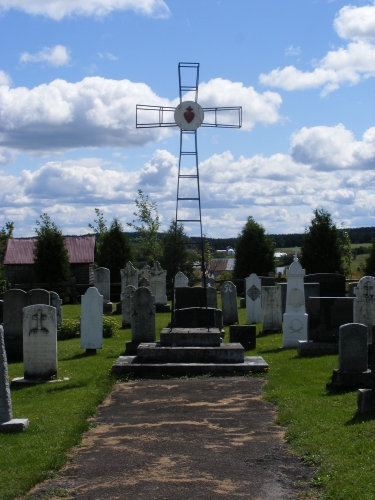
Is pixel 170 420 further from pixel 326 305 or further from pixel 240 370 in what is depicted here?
pixel 326 305

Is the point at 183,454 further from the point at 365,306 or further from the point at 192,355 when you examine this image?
the point at 365,306

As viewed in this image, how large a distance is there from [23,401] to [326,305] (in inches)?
320

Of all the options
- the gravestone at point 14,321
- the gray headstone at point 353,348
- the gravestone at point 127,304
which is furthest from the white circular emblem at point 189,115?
the gravestone at point 127,304

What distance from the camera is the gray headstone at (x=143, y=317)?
52.0 feet

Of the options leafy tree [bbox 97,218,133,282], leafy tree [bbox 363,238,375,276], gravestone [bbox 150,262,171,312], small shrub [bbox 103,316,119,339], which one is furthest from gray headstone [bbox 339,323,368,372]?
leafy tree [bbox 97,218,133,282]

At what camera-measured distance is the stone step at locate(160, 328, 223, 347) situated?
13.8m

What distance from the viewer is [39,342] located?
12.4m

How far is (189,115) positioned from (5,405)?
25.9 feet

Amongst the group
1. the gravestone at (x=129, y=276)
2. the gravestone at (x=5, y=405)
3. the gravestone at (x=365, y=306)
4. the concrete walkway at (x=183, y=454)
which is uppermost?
the gravestone at (x=129, y=276)

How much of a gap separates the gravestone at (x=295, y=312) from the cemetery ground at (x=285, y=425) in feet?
9.33

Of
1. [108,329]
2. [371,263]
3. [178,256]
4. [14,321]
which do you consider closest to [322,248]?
[371,263]

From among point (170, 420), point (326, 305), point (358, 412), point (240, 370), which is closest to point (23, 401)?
point (170, 420)

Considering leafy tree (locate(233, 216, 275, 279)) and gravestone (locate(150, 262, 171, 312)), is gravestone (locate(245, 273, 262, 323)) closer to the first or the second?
gravestone (locate(150, 262, 171, 312))

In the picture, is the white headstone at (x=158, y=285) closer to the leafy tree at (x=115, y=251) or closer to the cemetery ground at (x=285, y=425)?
the leafy tree at (x=115, y=251)
